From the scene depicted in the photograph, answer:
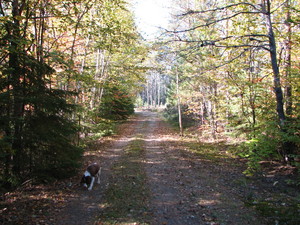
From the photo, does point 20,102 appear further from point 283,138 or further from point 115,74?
point 115,74

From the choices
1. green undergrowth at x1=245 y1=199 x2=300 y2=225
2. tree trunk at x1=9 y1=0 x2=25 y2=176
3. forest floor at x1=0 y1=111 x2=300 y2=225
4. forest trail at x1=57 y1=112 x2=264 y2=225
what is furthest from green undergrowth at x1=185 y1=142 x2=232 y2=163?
tree trunk at x1=9 y1=0 x2=25 y2=176

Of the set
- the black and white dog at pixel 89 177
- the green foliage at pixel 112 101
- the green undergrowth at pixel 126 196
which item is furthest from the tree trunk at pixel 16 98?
the green foliage at pixel 112 101

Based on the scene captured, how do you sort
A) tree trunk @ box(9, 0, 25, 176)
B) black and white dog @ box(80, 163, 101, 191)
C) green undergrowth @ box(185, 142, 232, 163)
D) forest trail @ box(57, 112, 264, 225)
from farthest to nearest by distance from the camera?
green undergrowth @ box(185, 142, 232, 163) → black and white dog @ box(80, 163, 101, 191) → tree trunk @ box(9, 0, 25, 176) → forest trail @ box(57, 112, 264, 225)

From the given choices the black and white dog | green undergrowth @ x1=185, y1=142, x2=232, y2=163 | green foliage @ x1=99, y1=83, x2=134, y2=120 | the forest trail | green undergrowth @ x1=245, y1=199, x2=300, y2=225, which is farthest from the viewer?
green foliage @ x1=99, y1=83, x2=134, y2=120

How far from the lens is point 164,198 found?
554 cm

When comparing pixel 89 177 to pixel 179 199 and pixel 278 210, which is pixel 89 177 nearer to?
pixel 179 199

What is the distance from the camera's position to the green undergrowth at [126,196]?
4.53 meters

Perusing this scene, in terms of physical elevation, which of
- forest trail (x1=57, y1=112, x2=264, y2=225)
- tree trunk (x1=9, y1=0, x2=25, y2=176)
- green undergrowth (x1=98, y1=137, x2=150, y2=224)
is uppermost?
tree trunk (x1=9, y1=0, x2=25, y2=176)

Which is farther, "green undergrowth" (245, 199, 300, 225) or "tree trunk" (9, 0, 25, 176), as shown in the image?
"tree trunk" (9, 0, 25, 176)

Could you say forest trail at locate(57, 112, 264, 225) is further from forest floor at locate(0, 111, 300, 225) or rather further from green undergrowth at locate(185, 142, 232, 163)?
green undergrowth at locate(185, 142, 232, 163)

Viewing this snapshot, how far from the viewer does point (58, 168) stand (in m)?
6.49

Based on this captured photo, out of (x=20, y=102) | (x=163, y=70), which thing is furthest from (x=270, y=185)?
(x=163, y=70)

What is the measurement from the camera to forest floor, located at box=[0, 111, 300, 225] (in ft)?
14.8

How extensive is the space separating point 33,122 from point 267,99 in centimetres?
874
